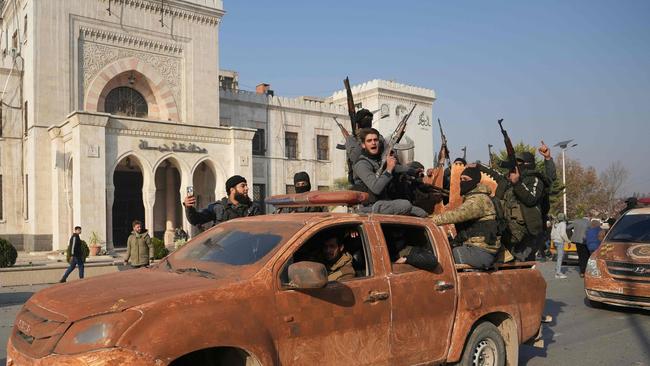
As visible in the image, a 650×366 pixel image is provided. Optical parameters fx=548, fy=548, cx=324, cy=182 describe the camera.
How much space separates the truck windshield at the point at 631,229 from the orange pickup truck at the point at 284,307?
5569mm

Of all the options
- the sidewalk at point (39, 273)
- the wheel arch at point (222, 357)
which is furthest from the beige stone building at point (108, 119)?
the wheel arch at point (222, 357)

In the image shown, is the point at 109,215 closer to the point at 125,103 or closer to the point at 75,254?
the point at 125,103

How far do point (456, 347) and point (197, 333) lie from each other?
2.61 meters

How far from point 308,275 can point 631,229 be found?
351 inches

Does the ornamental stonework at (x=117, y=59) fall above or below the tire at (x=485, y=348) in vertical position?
above

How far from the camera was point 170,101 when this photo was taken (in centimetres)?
2798

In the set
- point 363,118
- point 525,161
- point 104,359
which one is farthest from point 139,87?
point 104,359

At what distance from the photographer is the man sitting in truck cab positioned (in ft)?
15.3

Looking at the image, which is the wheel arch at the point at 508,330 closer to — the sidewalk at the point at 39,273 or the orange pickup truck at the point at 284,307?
the orange pickup truck at the point at 284,307

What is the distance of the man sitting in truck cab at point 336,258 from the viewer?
4664 millimetres

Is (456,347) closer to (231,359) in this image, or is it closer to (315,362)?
(315,362)

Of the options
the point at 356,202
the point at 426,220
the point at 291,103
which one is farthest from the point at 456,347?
the point at 291,103

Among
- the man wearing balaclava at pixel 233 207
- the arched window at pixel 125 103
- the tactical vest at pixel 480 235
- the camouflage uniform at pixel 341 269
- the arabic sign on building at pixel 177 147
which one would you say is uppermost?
the arched window at pixel 125 103

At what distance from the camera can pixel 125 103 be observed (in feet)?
88.8
